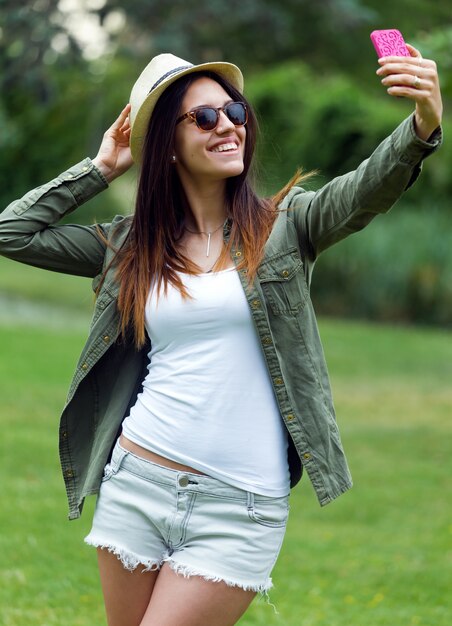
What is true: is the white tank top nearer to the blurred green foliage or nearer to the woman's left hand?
the woman's left hand

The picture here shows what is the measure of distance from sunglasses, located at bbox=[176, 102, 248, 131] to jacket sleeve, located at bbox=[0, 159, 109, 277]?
0.46 meters

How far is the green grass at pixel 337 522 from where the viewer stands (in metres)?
5.69

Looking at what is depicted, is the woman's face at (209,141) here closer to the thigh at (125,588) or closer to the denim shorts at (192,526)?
the denim shorts at (192,526)

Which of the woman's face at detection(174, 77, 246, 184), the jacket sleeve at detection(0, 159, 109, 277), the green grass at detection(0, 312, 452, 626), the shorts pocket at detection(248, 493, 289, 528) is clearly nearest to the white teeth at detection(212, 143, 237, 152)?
→ the woman's face at detection(174, 77, 246, 184)

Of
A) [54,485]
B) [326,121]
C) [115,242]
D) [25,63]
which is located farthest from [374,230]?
[115,242]

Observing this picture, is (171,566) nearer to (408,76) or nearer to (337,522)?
(408,76)

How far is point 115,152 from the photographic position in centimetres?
367

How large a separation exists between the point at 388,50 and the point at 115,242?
104 centimetres

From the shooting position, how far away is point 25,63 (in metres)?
17.7

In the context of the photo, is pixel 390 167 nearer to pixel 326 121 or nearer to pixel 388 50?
pixel 388 50

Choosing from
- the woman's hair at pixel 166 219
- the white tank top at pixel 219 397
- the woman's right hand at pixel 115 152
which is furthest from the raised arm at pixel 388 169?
the woman's right hand at pixel 115 152

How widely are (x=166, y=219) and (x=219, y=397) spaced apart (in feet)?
2.01

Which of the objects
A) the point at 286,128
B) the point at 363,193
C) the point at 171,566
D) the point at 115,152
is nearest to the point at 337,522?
the point at 115,152

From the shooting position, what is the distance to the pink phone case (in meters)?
2.95
